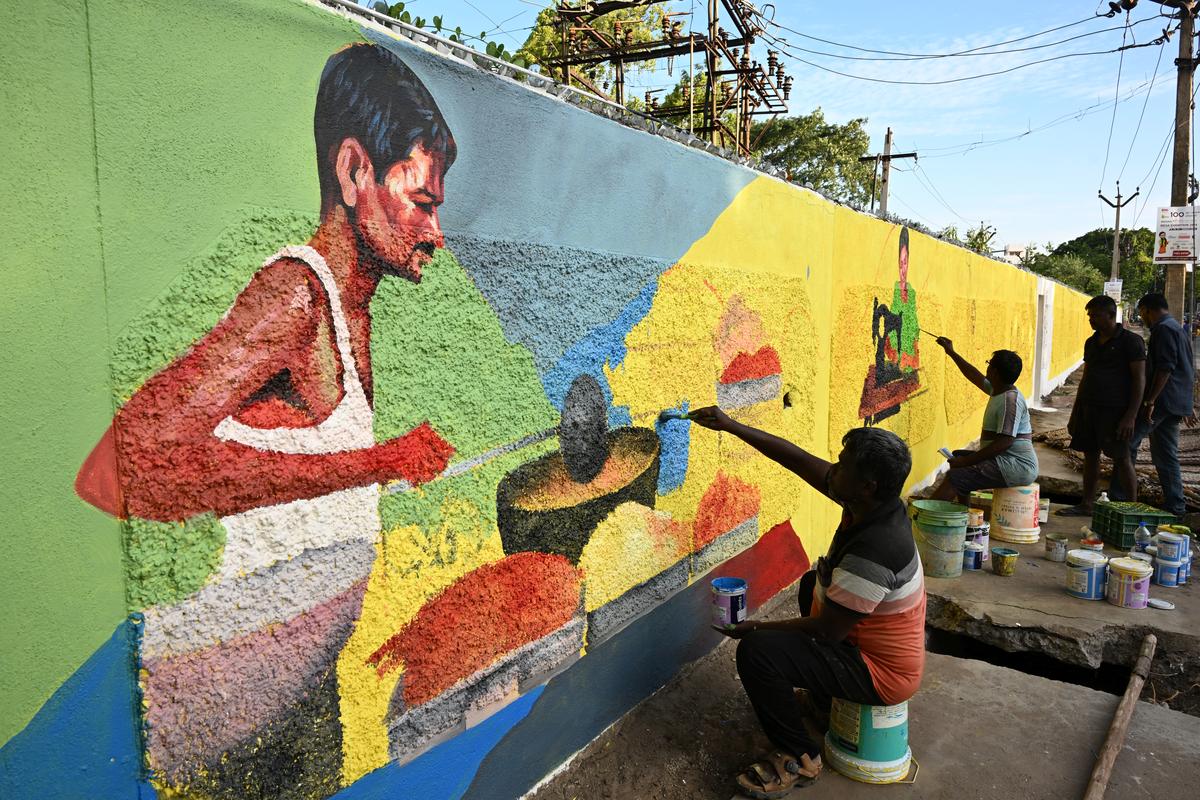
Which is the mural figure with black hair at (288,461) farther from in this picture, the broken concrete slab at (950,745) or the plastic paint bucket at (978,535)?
the plastic paint bucket at (978,535)

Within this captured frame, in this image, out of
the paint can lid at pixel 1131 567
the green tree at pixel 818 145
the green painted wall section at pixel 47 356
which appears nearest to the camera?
the green painted wall section at pixel 47 356

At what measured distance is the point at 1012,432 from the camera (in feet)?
17.4

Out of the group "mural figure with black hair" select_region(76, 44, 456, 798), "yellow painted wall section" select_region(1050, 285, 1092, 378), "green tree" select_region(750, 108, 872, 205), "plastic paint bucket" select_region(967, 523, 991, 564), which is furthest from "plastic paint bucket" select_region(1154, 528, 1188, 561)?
"green tree" select_region(750, 108, 872, 205)

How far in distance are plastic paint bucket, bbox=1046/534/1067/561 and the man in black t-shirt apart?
4.12ft

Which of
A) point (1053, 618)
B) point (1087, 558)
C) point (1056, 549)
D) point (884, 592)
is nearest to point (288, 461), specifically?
point (884, 592)

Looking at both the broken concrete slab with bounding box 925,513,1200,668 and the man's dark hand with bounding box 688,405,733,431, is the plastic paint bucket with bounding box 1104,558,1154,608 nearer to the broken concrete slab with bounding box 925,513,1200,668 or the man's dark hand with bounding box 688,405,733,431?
the broken concrete slab with bounding box 925,513,1200,668

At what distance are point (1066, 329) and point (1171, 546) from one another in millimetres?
17297

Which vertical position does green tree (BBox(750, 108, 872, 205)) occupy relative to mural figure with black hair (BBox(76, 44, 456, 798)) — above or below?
above

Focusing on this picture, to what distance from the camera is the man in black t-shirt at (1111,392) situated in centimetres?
569

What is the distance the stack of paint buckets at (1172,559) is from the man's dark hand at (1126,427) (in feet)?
3.92

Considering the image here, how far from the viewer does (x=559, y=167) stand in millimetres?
2562

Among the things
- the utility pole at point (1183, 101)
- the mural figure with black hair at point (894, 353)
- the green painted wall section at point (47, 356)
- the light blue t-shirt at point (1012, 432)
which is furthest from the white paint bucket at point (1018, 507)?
the utility pole at point (1183, 101)

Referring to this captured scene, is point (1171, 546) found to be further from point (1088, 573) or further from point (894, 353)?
point (894, 353)

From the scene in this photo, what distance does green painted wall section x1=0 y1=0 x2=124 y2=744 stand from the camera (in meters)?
1.29
